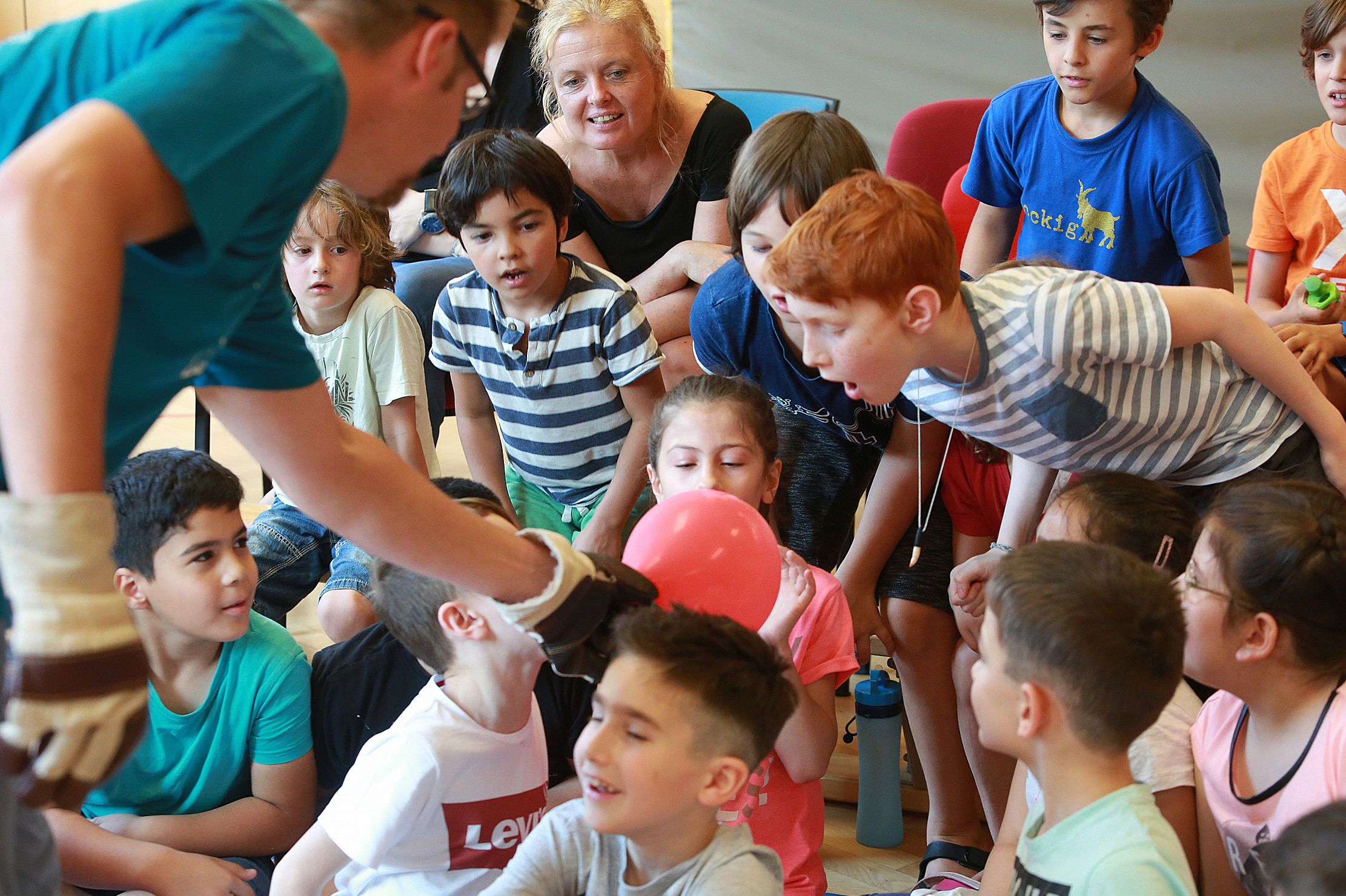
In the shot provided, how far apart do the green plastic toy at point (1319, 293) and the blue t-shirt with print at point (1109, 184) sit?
264 mm

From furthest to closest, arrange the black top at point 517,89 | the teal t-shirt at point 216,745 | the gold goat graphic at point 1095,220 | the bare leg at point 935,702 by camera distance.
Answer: the black top at point 517,89
the gold goat graphic at point 1095,220
the bare leg at point 935,702
the teal t-shirt at point 216,745

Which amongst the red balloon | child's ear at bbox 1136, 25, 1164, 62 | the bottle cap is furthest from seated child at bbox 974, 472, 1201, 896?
child's ear at bbox 1136, 25, 1164, 62

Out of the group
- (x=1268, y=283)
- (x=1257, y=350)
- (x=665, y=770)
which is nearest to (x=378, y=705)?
(x=665, y=770)

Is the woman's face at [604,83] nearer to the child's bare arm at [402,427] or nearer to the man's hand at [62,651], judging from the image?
the child's bare arm at [402,427]

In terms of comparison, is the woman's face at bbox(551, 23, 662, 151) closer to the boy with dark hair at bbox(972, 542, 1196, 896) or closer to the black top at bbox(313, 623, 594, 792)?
the black top at bbox(313, 623, 594, 792)

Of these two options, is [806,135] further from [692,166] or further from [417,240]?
[417,240]

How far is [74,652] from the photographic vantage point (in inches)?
29.6

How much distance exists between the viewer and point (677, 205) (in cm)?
288

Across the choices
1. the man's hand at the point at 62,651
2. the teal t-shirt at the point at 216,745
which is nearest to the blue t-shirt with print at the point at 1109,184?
the teal t-shirt at the point at 216,745

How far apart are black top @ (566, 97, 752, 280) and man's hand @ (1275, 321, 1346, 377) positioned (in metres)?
1.31

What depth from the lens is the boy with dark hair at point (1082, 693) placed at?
1.22m

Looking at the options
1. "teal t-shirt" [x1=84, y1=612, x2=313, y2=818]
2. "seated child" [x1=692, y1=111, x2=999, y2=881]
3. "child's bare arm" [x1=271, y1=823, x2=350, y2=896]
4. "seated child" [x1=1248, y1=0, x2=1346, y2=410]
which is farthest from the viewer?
A: "seated child" [x1=1248, y1=0, x2=1346, y2=410]

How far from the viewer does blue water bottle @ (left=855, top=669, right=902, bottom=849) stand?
7.18ft

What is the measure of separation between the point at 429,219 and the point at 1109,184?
1796 millimetres
